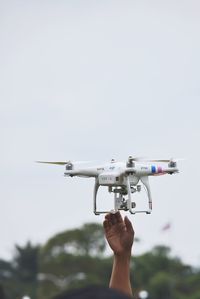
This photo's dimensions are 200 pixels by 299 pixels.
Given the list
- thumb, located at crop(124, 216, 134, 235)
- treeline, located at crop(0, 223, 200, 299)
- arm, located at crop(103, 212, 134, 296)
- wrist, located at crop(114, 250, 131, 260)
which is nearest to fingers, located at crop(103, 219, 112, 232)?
arm, located at crop(103, 212, 134, 296)

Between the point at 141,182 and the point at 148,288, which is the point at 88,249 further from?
the point at 141,182

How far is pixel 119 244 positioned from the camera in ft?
35.4

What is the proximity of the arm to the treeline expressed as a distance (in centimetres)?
9328

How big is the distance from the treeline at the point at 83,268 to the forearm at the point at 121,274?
93615 mm

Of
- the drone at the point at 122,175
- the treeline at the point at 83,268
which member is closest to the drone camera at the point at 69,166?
the drone at the point at 122,175

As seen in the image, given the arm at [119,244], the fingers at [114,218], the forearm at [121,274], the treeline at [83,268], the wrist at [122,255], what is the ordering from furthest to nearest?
the treeline at [83,268] → the fingers at [114,218] → the wrist at [122,255] → the arm at [119,244] → the forearm at [121,274]

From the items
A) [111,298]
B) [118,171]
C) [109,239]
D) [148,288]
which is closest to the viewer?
[111,298]

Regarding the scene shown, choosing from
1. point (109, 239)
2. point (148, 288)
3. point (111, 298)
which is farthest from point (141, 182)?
point (148, 288)

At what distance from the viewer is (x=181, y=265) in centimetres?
12375

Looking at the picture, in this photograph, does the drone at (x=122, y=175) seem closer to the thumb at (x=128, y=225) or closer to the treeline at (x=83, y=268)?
the thumb at (x=128, y=225)

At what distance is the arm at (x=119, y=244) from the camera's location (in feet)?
34.1

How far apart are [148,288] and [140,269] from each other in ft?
36.5

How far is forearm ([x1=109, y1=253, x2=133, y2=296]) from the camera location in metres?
10.3

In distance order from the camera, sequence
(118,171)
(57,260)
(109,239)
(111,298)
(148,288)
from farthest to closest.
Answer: (57,260), (148,288), (118,171), (109,239), (111,298)
